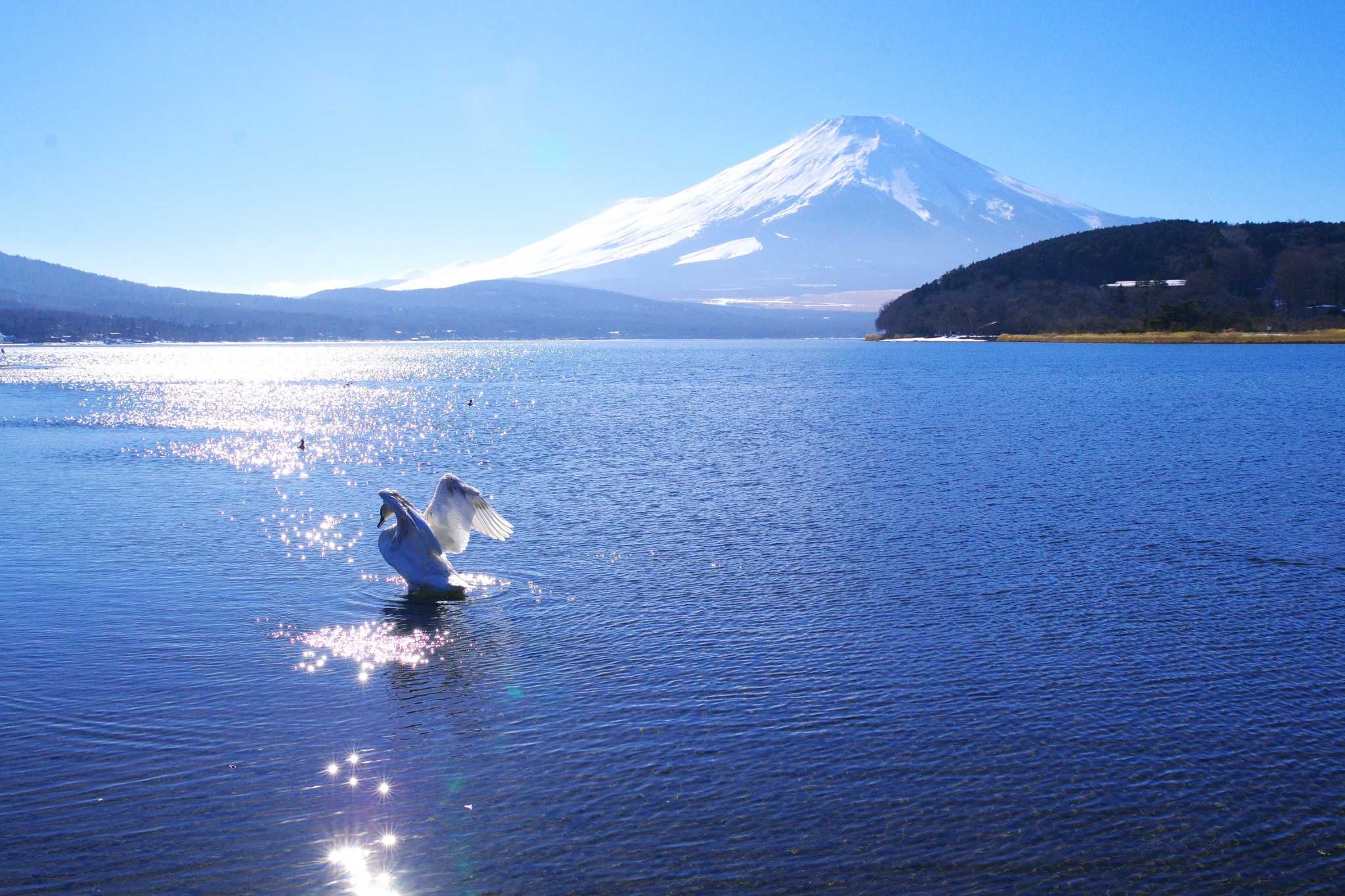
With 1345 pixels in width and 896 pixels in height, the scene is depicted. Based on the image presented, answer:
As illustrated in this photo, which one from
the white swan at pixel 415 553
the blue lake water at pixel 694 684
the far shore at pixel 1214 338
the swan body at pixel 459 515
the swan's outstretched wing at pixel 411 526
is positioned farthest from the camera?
the far shore at pixel 1214 338

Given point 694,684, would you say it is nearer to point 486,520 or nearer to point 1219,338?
point 486,520

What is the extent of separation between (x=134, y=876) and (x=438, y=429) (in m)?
44.9

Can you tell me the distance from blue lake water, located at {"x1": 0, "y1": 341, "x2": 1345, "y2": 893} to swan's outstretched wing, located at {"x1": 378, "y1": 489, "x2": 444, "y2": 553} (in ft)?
3.92

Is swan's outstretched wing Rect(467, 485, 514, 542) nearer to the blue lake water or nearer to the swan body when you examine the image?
the swan body

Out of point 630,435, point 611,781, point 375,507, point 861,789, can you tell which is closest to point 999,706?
point 861,789

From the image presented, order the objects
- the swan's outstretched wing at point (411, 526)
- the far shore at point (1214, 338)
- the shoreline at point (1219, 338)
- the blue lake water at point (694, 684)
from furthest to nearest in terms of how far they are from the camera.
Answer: the far shore at point (1214, 338) < the shoreline at point (1219, 338) < the swan's outstretched wing at point (411, 526) < the blue lake water at point (694, 684)

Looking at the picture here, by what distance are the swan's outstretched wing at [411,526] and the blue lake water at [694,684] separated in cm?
119

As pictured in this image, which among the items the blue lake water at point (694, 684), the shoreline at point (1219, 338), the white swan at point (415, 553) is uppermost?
the shoreline at point (1219, 338)

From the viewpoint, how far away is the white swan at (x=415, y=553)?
18625 mm

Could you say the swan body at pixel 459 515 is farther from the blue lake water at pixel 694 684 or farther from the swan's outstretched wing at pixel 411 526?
the blue lake water at pixel 694 684

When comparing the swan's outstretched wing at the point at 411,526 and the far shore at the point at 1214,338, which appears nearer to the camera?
the swan's outstretched wing at the point at 411,526

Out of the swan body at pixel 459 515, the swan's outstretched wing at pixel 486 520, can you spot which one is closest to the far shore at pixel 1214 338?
the swan's outstretched wing at pixel 486 520

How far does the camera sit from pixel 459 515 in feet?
64.9

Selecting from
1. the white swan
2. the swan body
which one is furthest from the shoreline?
the white swan
